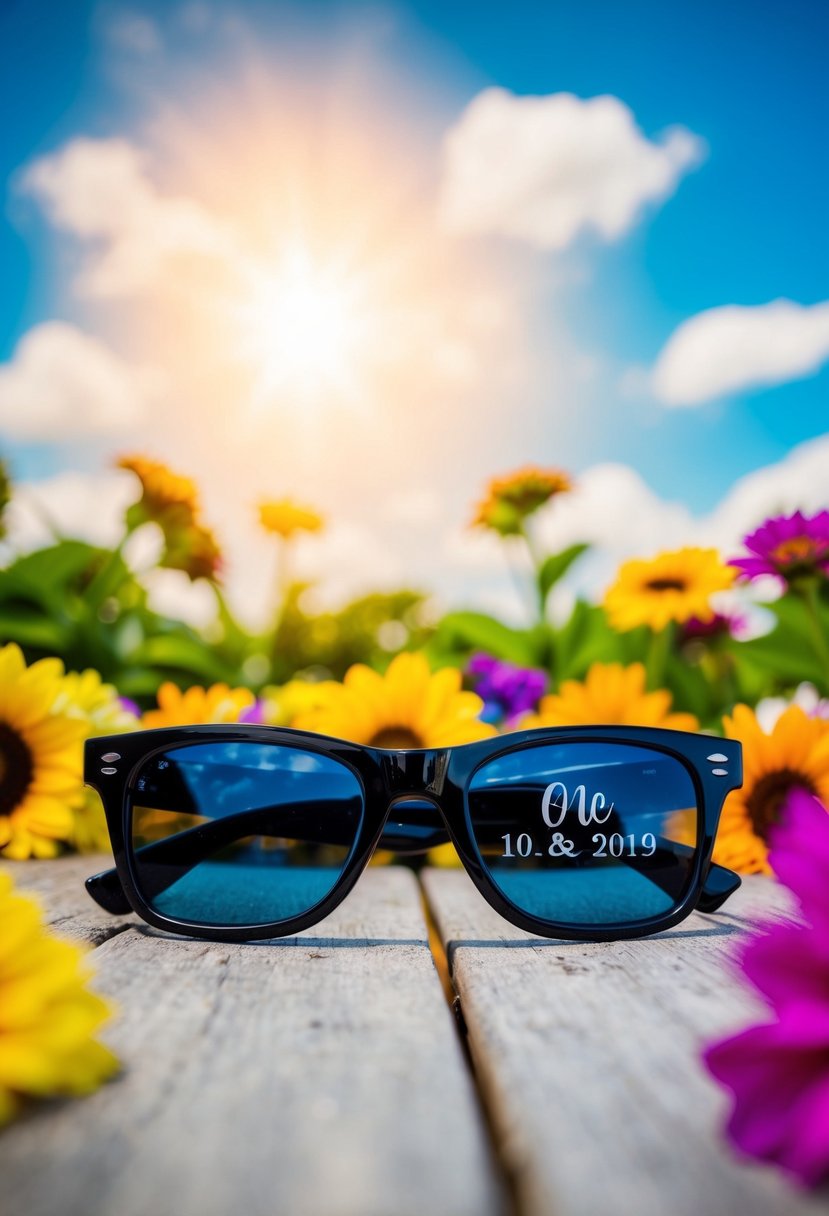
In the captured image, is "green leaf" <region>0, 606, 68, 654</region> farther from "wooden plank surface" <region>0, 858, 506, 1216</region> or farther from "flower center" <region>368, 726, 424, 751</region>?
"wooden plank surface" <region>0, 858, 506, 1216</region>

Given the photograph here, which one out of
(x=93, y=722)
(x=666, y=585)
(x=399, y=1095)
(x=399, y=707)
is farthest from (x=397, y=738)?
(x=399, y=1095)

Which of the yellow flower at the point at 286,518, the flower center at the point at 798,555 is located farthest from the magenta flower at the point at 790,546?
the yellow flower at the point at 286,518

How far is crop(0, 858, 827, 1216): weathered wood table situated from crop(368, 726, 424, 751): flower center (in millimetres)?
305

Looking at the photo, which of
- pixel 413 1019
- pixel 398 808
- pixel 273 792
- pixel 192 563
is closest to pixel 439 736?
pixel 398 808

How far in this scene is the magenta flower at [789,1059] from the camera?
0.23 metres

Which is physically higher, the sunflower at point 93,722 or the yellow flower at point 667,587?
the yellow flower at point 667,587

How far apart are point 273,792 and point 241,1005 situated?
28 cm

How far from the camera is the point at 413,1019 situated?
0.38 m

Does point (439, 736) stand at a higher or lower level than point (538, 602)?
lower

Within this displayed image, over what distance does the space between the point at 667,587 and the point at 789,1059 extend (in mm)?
759

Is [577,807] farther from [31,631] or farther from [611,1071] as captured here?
[31,631]

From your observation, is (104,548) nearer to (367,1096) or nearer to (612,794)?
(612,794)

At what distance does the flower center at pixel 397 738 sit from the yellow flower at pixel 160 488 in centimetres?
49

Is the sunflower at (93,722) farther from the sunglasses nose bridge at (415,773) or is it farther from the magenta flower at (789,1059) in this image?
the magenta flower at (789,1059)
